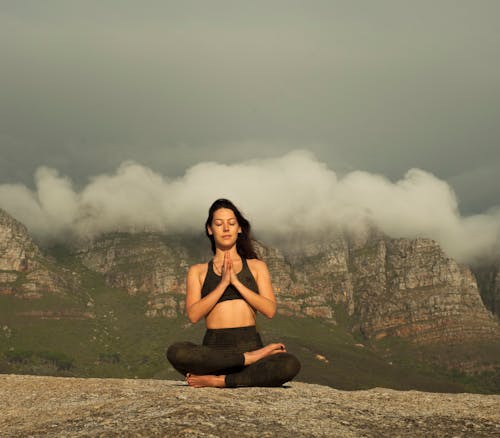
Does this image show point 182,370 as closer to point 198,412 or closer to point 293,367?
point 293,367

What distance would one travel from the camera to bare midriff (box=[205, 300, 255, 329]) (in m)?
12.6

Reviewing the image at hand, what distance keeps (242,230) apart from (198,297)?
6.78 feet

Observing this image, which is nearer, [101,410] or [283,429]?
[283,429]

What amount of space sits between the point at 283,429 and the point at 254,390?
3.42 metres

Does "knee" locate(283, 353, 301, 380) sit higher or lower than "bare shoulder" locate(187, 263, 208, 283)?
lower

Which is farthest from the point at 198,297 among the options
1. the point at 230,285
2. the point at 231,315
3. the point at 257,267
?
the point at 257,267

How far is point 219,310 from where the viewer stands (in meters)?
12.7

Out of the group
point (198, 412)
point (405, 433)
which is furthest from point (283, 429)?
point (405, 433)

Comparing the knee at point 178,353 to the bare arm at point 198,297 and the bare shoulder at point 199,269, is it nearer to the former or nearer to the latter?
the bare arm at point 198,297

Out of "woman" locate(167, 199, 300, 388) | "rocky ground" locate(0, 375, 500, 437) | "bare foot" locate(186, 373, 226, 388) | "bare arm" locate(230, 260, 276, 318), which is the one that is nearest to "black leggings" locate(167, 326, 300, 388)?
"woman" locate(167, 199, 300, 388)

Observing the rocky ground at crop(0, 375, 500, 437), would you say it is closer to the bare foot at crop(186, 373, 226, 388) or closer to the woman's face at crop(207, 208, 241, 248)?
the bare foot at crop(186, 373, 226, 388)

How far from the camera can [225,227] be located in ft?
43.3

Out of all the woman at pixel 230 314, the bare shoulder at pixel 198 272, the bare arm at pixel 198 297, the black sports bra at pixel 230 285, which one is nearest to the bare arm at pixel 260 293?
the woman at pixel 230 314

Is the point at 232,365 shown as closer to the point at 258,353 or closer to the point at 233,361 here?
the point at 233,361
